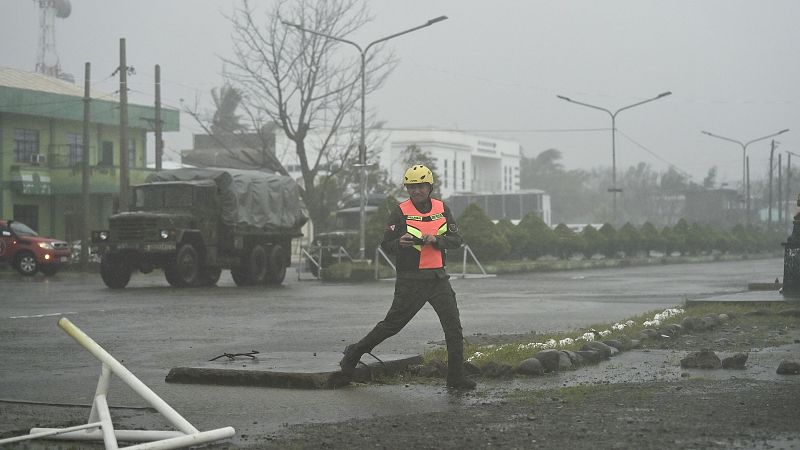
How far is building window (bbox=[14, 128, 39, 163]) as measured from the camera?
177 feet

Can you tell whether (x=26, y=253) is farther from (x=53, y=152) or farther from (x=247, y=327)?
(x=247, y=327)

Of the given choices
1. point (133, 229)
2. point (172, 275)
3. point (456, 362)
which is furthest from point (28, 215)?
point (456, 362)

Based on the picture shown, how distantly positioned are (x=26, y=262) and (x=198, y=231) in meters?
9.94

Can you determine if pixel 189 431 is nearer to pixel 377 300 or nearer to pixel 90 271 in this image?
pixel 377 300

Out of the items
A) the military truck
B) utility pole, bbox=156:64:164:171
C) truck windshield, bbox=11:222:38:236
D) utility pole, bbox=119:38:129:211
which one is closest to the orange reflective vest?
the military truck

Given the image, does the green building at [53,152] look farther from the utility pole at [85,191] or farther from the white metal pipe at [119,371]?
the white metal pipe at [119,371]

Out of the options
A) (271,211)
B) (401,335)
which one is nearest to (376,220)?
(271,211)

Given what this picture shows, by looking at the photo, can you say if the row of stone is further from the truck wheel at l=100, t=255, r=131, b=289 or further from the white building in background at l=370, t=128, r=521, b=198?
the white building in background at l=370, t=128, r=521, b=198

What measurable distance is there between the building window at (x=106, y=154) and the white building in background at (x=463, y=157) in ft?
136

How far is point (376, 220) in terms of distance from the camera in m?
38.6

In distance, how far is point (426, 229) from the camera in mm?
9586

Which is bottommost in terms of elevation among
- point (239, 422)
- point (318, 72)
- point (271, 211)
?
point (239, 422)

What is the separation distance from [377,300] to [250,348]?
941 cm

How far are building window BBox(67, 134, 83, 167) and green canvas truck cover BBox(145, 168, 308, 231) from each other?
88.7 feet
